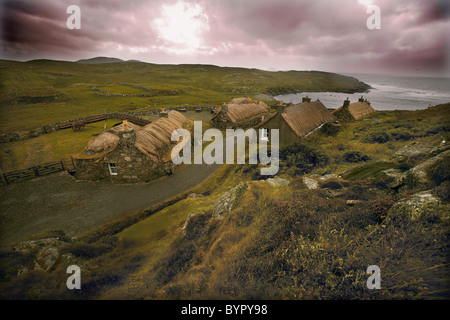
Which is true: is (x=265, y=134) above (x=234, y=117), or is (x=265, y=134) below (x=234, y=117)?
below

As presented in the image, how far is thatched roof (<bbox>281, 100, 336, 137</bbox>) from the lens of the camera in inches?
992

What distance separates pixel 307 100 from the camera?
34.0 m

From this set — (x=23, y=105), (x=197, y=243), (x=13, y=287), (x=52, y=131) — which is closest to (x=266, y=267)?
(x=197, y=243)

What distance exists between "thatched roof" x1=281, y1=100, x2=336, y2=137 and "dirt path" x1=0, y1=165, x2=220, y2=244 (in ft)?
44.8

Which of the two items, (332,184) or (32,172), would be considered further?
(32,172)

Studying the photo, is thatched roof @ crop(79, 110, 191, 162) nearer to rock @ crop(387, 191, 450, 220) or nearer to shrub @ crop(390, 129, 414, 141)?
rock @ crop(387, 191, 450, 220)

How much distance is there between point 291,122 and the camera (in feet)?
82.1

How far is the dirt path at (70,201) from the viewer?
13.2 metres

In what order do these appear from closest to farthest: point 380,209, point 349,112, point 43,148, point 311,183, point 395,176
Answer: point 380,209 → point 395,176 → point 311,183 → point 43,148 → point 349,112

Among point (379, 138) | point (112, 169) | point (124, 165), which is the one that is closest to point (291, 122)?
point (379, 138)

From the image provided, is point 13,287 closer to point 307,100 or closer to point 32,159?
point 32,159

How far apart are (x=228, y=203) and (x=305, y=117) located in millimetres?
24499

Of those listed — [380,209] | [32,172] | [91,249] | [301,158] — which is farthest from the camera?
[32,172]

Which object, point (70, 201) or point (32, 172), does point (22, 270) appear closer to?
point (70, 201)
